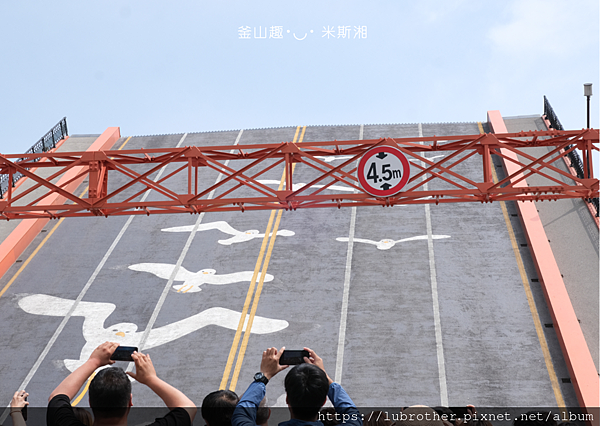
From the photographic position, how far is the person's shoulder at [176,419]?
4.21 metres

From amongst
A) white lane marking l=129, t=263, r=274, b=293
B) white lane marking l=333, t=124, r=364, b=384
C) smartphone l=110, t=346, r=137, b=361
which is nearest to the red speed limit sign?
white lane marking l=333, t=124, r=364, b=384

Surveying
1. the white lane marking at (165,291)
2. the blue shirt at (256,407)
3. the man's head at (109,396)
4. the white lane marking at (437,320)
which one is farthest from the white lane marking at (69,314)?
the blue shirt at (256,407)

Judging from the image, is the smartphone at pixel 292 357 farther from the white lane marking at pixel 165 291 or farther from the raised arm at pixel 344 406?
the white lane marking at pixel 165 291

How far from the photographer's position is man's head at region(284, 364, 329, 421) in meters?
4.13

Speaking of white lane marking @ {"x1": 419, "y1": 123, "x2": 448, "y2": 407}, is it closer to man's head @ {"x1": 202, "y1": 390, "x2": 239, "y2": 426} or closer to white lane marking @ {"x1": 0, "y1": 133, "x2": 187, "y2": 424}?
white lane marking @ {"x1": 0, "y1": 133, "x2": 187, "y2": 424}

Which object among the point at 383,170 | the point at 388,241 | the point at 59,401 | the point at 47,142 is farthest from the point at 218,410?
the point at 47,142

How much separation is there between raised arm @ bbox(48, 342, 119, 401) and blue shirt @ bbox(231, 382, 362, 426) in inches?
46.8

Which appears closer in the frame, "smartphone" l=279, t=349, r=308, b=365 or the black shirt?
the black shirt

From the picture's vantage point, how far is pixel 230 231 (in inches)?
914

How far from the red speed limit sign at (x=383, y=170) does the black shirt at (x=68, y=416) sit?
1068 centimetres

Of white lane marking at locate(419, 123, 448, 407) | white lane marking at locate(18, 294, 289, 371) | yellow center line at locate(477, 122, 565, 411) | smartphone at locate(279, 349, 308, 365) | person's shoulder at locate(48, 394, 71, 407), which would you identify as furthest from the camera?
white lane marking at locate(18, 294, 289, 371)

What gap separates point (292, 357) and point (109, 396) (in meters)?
1.37

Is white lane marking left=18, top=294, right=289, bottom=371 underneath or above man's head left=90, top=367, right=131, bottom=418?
above

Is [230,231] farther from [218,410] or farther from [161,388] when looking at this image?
[218,410]
